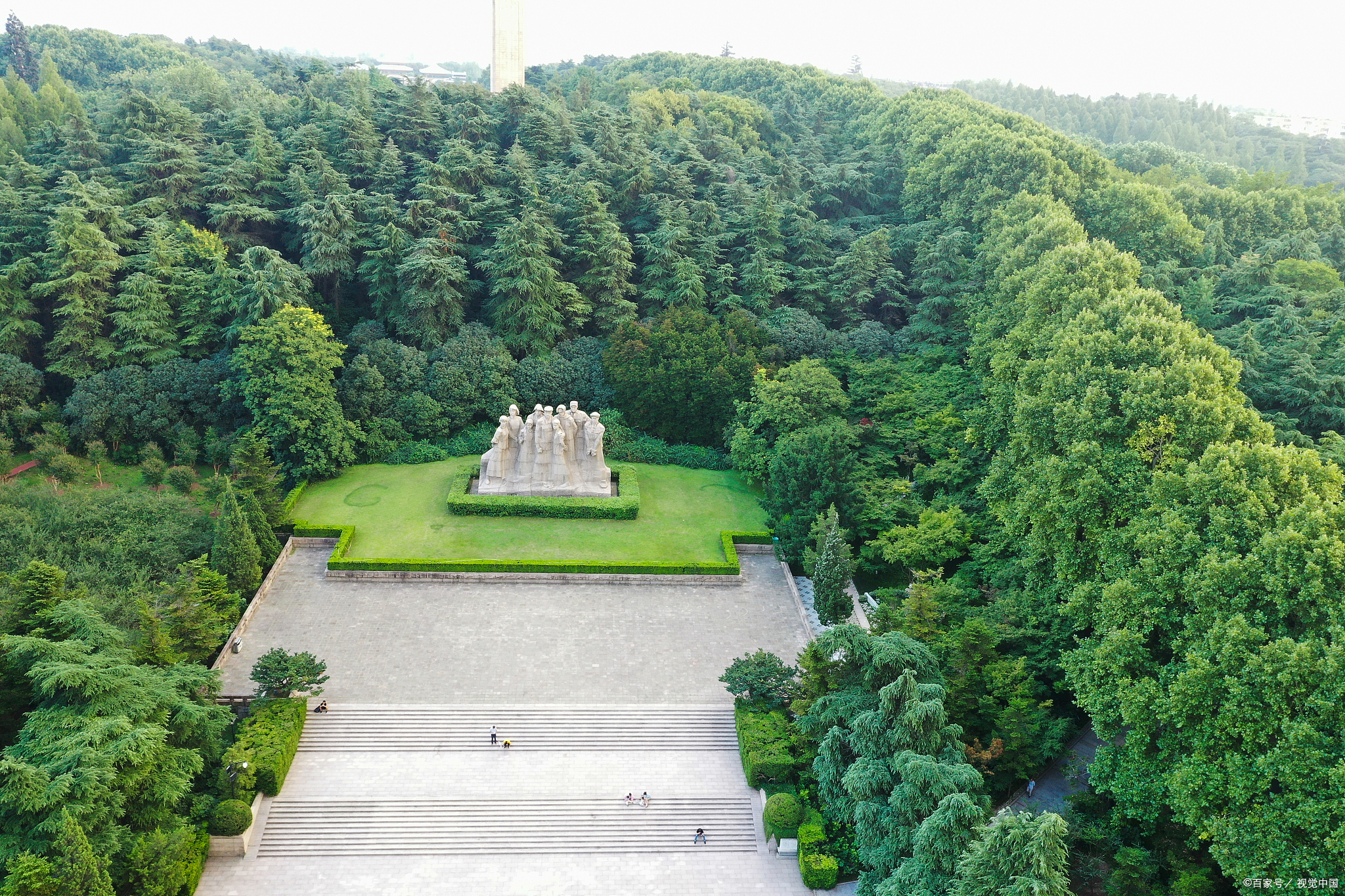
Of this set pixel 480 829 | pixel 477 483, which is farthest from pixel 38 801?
pixel 477 483

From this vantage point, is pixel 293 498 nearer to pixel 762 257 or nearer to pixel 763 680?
pixel 763 680

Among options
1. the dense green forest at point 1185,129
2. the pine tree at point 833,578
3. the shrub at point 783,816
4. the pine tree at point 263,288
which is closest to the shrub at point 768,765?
the shrub at point 783,816

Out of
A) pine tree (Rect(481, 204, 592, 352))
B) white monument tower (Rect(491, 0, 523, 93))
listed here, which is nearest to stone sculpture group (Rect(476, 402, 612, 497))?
pine tree (Rect(481, 204, 592, 352))

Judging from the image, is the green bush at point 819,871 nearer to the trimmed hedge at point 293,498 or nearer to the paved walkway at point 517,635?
→ the paved walkway at point 517,635

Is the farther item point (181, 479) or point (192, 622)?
point (181, 479)

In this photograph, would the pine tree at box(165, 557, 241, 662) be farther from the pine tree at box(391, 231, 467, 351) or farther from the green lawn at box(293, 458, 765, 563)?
the pine tree at box(391, 231, 467, 351)

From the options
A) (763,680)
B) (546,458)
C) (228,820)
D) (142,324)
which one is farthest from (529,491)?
(142,324)
